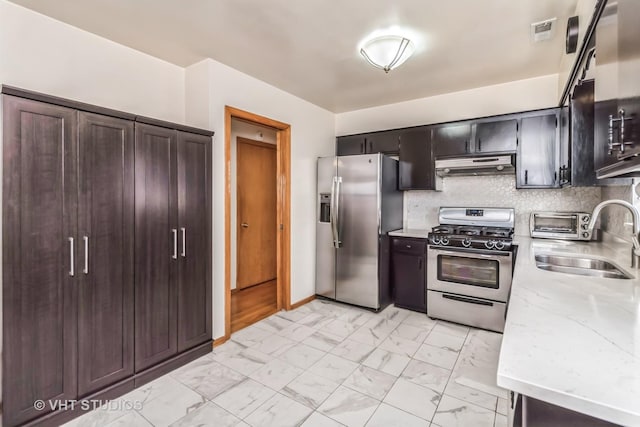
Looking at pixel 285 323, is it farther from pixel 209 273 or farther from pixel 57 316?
pixel 57 316

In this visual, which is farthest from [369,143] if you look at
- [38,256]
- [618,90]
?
[38,256]

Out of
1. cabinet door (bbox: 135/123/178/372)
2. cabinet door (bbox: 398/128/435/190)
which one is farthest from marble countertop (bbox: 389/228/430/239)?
cabinet door (bbox: 135/123/178/372)

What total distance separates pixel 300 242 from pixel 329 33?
2310mm

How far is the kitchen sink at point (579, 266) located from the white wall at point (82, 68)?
10.9 ft

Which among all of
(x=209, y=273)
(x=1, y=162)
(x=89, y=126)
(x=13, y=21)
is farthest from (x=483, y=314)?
(x=13, y=21)

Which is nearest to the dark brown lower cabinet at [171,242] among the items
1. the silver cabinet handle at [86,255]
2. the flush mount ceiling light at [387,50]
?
the silver cabinet handle at [86,255]

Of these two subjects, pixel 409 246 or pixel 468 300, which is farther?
pixel 409 246

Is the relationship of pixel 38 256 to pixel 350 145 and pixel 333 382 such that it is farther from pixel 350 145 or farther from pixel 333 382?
pixel 350 145

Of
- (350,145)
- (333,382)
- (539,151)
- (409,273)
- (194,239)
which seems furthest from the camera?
(350,145)

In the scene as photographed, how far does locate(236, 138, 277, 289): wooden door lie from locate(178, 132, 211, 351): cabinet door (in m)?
1.76

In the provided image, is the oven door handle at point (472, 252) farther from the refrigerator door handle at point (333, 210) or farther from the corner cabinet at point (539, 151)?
the refrigerator door handle at point (333, 210)

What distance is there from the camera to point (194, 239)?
2533 millimetres

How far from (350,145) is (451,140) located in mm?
1342

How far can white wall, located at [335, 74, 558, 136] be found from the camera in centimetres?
323
